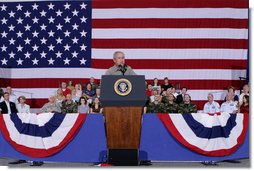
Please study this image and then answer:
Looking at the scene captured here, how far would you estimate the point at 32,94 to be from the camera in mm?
14109

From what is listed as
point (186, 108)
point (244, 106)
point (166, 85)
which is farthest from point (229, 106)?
point (166, 85)

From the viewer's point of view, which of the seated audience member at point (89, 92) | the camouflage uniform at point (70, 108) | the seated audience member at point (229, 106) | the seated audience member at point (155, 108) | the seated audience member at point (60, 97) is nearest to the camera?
the seated audience member at point (155, 108)

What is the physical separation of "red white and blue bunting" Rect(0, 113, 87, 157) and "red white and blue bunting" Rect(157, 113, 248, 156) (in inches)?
66.1

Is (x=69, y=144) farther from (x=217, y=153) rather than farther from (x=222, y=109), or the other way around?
(x=222, y=109)

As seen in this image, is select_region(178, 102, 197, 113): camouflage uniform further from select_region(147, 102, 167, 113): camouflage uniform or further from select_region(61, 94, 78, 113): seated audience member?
select_region(61, 94, 78, 113): seated audience member

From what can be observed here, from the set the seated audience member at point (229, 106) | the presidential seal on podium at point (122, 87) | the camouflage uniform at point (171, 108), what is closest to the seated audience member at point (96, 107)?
the camouflage uniform at point (171, 108)

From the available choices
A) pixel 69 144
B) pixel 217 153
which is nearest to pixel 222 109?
pixel 217 153

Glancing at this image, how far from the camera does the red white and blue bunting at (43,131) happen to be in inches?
339

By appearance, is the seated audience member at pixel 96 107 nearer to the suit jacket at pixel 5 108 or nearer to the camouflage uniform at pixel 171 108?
the camouflage uniform at pixel 171 108

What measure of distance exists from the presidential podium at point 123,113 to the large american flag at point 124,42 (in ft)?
23.6

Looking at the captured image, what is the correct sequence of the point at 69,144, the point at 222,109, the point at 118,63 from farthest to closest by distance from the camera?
the point at 222,109 → the point at 69,144 → the point at 118,63

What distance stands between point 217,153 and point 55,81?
21.3 ft

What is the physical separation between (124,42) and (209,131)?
591 cm

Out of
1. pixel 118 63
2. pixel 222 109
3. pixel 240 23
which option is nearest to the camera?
pixel 118 63
